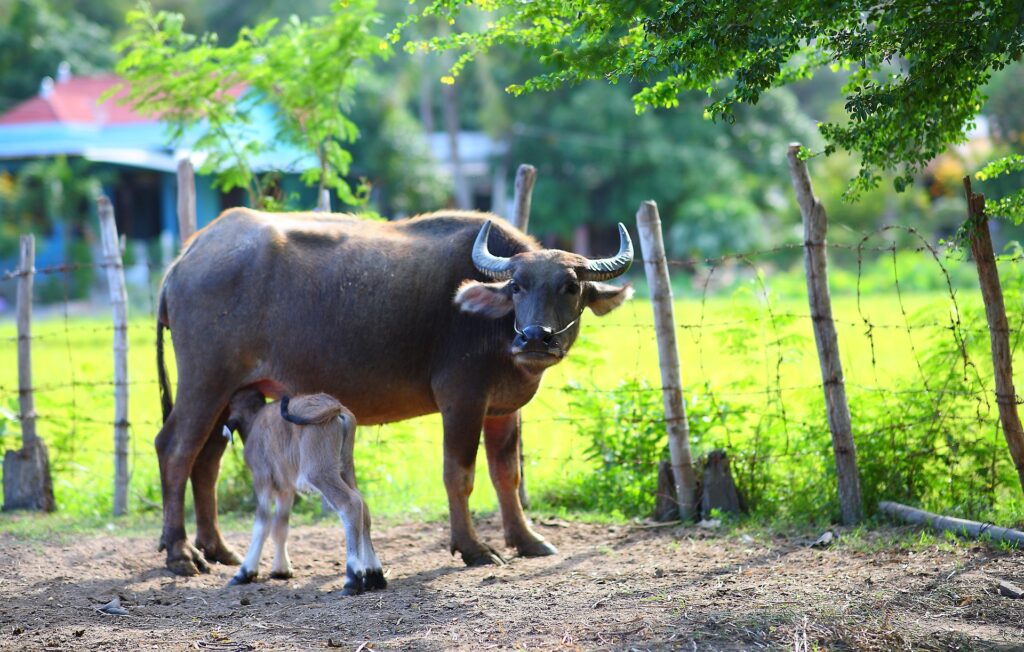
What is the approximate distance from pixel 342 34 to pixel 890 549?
531 centimetres

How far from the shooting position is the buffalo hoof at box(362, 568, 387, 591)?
20.9 ft

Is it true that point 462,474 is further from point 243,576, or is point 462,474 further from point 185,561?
point 185,561

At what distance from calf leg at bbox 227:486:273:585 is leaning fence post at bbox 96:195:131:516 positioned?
267 cm

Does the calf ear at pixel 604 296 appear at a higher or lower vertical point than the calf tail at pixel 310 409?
higher

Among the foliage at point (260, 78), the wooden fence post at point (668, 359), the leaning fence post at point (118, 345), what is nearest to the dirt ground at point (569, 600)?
the wooden fence post at point (668, 359)

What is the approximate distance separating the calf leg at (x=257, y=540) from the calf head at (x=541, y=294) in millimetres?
1603

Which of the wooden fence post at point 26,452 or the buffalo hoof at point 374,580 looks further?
the wooden fence post at point 26,452

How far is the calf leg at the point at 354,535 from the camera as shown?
6316 mm

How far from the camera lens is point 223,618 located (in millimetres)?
5906

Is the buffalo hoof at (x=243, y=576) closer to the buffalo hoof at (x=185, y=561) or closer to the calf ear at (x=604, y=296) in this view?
the buffalo hoof at (x=185, y=561)

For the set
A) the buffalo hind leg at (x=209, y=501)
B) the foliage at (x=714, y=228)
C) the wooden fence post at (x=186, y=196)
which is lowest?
the buffalo hind leg at (x=209, y=501)

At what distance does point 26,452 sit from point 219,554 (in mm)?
2661

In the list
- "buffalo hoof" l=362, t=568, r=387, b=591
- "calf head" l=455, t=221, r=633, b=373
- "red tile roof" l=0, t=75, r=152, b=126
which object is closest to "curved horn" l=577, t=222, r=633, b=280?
"calf head" l=455, t=221, r=633, b=373

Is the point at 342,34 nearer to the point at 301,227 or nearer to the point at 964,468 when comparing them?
the point at 301,227
